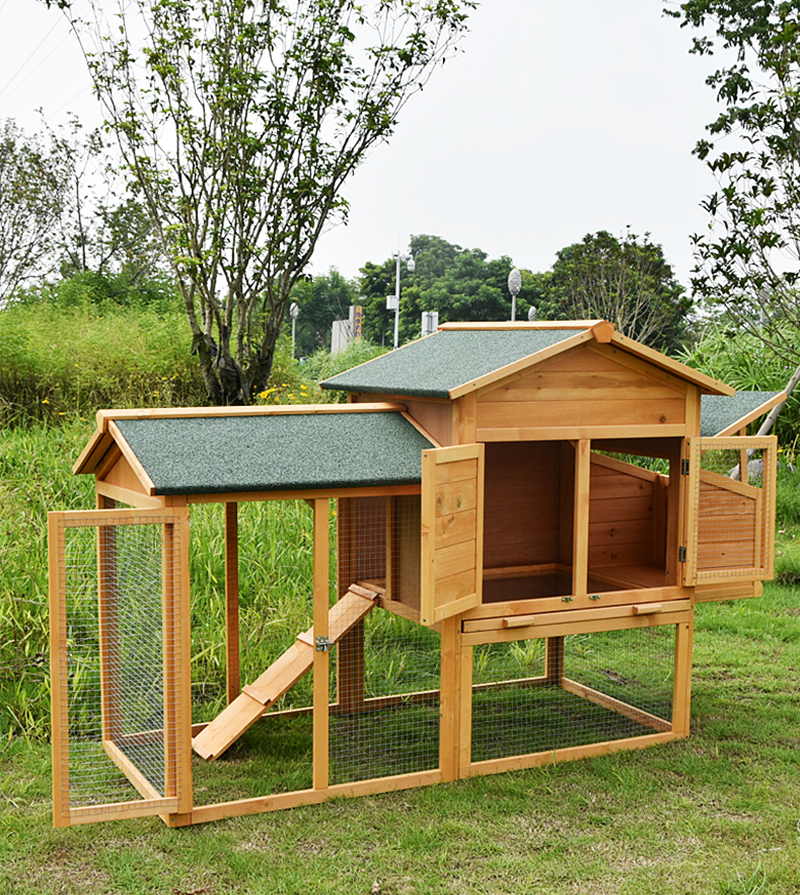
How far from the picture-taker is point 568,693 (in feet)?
22.6

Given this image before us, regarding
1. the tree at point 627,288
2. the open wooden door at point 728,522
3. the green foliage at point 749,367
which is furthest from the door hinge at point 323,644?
the tree at point 627,288

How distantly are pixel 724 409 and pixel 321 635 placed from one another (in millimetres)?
3194

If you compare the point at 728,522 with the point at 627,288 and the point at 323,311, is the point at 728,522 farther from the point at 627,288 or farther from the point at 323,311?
the point at 323,311

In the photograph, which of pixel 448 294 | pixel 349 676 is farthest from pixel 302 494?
pixel 448 294

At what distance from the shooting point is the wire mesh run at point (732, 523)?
5.81 m

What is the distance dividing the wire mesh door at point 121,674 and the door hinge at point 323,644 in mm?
693

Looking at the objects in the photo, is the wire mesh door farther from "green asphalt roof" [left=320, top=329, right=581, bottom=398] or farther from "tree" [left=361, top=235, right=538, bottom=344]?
"tree" [left=361, top=235, right=538, bottom=344]

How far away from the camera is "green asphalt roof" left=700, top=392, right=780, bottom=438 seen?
614 cm

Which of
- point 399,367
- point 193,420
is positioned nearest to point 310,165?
point 399,367

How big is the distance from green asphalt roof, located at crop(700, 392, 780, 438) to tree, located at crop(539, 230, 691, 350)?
68.9 ft

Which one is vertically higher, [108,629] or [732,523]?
[732,523]

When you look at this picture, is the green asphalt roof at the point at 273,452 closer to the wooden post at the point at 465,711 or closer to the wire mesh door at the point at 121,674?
the wire mesh door at the point at 121,674

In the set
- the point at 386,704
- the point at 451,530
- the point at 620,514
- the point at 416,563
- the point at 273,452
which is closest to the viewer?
the point at 451,530

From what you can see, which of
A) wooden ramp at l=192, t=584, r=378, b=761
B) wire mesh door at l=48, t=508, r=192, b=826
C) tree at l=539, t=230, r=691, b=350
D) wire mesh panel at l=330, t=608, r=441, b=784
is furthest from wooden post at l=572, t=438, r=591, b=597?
tree at l=539, t=230, r=691, b=350
